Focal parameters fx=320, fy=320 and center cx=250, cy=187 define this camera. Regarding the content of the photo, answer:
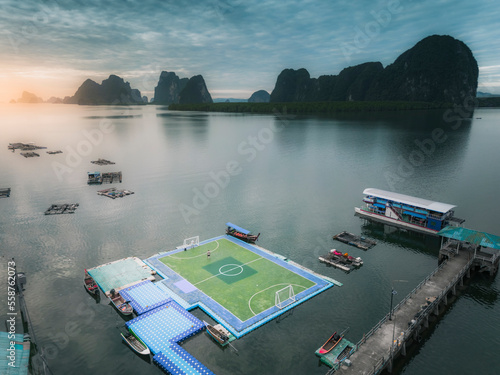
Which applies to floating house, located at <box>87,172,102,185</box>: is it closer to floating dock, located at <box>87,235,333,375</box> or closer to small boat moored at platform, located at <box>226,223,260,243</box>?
floating dock, located at <box>87,235,333,375</box>

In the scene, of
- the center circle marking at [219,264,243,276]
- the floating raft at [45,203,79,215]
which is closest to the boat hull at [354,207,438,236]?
the center circle marking at [219,264,243,276]

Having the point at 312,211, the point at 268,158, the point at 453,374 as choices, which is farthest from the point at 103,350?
the point at 268,158

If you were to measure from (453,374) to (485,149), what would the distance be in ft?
525

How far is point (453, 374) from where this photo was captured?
118 ft

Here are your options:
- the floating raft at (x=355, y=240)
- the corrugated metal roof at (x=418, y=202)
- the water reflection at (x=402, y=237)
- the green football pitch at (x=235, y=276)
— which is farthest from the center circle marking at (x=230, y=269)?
the corrugated metal roof at (x=418, y=202)

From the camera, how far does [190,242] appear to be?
6638 cm

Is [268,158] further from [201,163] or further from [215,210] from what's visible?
[215,210]

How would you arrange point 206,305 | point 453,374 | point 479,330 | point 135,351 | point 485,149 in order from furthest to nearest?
1. point 485,149
2. point 206,305
3. point 479,330
4. point 135,351
5. point 453,374

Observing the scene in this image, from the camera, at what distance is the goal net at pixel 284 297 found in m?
46.5

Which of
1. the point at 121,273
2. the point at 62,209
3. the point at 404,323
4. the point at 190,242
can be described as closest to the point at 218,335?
the point at 121,273

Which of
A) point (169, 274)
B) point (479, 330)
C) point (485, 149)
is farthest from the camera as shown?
point (485, 149)

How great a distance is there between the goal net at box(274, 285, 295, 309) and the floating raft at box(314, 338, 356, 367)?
9.19m

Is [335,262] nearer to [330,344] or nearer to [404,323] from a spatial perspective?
[404,323]

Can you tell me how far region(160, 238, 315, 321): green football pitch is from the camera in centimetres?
4725
